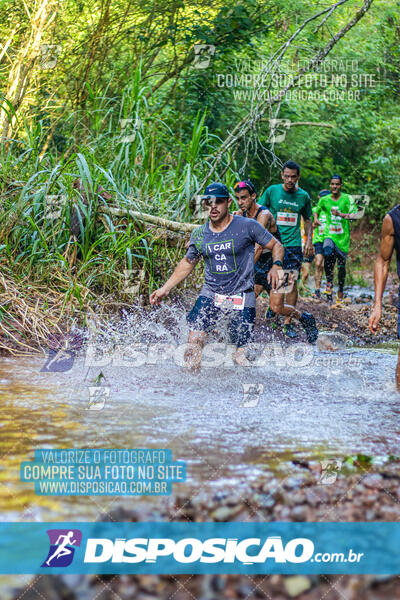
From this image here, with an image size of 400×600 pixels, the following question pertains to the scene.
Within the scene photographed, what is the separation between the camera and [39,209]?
7262mm

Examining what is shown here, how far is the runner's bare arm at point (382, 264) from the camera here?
16.7ft

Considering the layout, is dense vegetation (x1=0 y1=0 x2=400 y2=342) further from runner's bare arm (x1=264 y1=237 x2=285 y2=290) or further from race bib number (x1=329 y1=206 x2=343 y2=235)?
runner's bare arm (x1=264 y1=237 x2=285 y2=290)

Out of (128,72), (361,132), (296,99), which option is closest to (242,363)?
(128,72)

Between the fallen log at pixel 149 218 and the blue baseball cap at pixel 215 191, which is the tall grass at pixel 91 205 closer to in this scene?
the fallen log at pixel 149 218

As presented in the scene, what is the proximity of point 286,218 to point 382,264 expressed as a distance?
3.34m

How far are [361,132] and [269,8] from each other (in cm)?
890

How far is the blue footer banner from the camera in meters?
2.70

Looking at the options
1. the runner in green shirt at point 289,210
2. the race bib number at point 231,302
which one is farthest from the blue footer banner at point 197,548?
the runner in green shirt at point 289,210

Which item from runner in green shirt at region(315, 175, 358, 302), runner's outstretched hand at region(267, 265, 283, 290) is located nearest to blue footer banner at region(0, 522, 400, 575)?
runner's outstretched hand at region(267, 265, 283, 290)

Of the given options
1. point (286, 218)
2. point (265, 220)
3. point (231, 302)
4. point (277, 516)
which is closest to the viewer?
point (277, 516)

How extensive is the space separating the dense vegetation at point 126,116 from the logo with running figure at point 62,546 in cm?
413

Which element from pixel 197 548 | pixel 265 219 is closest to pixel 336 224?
pixel 265 219

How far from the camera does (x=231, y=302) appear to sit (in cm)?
582

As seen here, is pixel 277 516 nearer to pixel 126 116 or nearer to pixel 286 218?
pixel 286 218
